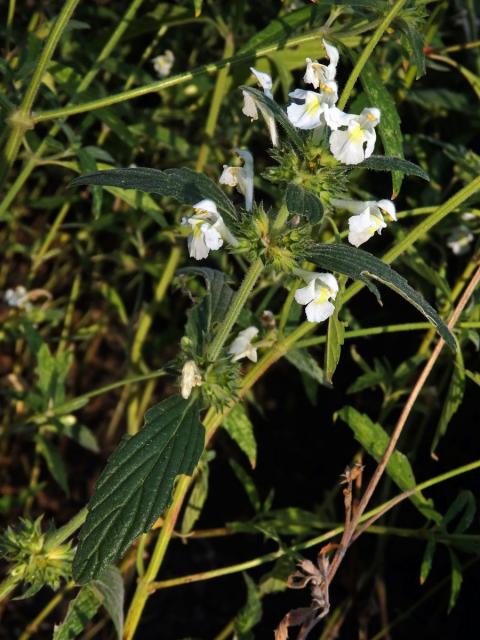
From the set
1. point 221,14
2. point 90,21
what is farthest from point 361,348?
point 90,21

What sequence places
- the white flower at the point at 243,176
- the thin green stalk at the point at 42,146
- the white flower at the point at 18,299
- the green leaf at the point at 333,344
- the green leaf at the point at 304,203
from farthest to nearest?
the white flower at the point at 18,299 → the thin green stalk at the point at 42,146 → the white flower at the point at 243,176 → the green leaf at the point at 333,344 → the green leaf at the point at 304,203

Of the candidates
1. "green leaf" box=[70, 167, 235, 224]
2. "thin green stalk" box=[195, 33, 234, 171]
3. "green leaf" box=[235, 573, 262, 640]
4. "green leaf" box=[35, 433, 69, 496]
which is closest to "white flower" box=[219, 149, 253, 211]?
"green leaf" box=[70, 167, 235, 224]

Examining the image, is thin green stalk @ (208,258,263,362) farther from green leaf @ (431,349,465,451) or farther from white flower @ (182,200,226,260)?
green leaf @ (431,349,465,451)

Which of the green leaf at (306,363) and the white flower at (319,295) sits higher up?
the white flower at (319,295)

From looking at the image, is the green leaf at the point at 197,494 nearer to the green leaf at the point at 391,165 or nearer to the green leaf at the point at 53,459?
the green leaf at the point at 53,459

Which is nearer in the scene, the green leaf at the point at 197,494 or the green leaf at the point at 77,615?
the green leaf at the point at 77,615

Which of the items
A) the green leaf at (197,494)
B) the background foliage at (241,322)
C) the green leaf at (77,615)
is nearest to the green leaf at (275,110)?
the background foliage at (241,322)
